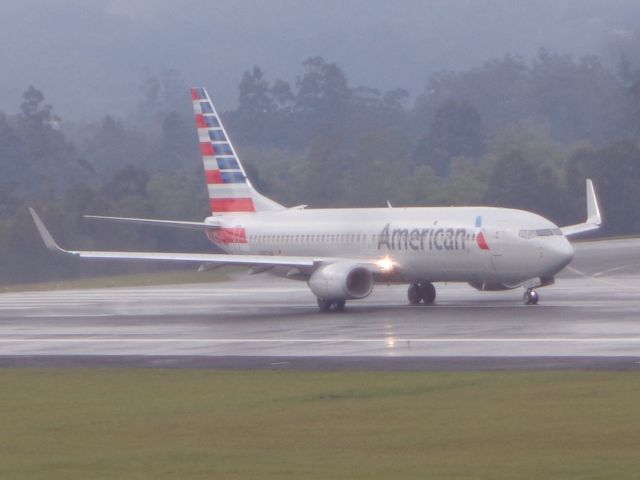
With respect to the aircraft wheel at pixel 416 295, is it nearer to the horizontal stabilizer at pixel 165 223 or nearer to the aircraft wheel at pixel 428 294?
the aircraft wheel at pixel 428 294

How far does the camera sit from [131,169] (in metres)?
95.5

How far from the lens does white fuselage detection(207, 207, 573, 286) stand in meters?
35.8

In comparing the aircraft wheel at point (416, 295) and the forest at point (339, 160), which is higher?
the forest at point (339, 160)

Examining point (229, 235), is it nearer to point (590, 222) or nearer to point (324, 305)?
point (324, 305)

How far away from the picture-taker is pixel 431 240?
37.0m

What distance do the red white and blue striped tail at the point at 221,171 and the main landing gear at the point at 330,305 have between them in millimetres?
7415

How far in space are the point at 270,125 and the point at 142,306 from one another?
142 metres

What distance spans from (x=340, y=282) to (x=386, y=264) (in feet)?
8.30

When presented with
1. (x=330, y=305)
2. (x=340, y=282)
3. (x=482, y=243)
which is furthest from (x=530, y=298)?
(x=330, y=305)

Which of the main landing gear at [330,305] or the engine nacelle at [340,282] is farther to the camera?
the main landing gear at [330,305]

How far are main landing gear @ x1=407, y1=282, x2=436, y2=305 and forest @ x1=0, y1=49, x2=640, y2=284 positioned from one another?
3593cm

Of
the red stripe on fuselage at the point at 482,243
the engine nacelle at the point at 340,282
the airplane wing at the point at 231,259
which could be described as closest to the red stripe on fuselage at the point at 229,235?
the airplane wing at the point at 231,259

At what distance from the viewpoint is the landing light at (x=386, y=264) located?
37.9 m

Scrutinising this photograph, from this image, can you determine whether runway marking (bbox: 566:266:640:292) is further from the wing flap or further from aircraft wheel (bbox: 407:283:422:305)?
the wing flap
